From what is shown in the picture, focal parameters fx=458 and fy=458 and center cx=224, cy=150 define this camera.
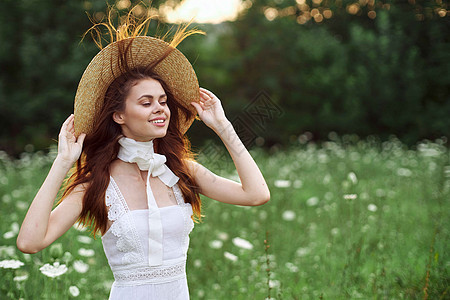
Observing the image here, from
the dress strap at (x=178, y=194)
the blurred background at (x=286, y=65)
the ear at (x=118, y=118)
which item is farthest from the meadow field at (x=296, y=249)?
the blurred background at (x=286, y=65)

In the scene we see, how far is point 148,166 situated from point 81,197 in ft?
0.92

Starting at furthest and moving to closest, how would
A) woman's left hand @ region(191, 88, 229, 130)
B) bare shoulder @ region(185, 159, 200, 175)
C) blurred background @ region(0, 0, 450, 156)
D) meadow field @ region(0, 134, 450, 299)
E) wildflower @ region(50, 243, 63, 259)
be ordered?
blurred background @ region(0, 0, 450, 156) → meadow field @ region(0, 134, 450, 299) → wildflower @ region(50, 243, 63, 259) → bare shoulder @ region(185, 159, 200, 175) → woman's left hand @ region(191, 88, 229, 130)

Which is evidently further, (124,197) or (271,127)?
(271,127)

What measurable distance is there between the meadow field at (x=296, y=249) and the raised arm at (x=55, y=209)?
2.38ft

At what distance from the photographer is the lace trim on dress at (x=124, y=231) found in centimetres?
167

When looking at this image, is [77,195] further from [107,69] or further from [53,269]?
[53,269]

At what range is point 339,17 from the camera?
627 inches

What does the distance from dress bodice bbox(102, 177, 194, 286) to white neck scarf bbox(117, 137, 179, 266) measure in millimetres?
28

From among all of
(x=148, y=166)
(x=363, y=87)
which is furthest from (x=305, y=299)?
(x=363, y=87)

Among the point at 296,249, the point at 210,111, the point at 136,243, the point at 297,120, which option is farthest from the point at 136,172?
the point at 297,120

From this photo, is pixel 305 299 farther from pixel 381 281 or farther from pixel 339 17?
pixel 339 17

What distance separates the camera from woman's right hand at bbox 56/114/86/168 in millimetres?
1606

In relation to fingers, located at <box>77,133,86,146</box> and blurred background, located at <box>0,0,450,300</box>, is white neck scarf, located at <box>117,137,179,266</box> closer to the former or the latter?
fingers, located at <box>77,133,86,146</box>

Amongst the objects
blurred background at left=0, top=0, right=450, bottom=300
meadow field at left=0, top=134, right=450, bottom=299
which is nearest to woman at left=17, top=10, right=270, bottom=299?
meadow field at left=0, top=134, right=450, bottom=299
